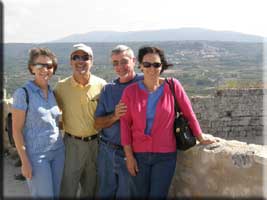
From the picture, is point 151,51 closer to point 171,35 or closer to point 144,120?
point 144,120

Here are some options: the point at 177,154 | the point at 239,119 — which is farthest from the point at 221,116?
the point at 177,154

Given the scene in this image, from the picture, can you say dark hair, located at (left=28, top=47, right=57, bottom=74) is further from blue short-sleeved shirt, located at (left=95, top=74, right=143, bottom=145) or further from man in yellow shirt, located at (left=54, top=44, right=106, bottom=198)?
blue short-sleeved shirt, located at (left=95, top=74, right=143, bottom=145)

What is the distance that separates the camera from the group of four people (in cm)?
374

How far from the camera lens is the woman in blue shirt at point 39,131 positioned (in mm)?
3723

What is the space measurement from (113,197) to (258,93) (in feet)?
34.2

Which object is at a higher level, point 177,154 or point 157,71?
point 157,71

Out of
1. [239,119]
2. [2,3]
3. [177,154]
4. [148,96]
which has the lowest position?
[239,119]

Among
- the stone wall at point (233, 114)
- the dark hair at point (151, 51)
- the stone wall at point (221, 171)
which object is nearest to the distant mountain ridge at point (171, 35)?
the stone wall at point (233, 114)

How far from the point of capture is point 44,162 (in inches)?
150

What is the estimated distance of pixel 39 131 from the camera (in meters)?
3.78

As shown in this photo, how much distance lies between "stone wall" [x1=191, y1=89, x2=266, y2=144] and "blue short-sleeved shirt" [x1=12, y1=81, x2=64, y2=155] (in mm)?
9546

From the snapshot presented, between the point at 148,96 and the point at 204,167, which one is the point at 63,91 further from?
the point at 204,167

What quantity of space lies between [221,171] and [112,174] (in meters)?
1.00

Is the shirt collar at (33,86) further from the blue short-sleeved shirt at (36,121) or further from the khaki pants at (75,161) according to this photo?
the khaki pants at (75,161)
